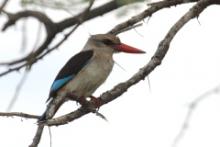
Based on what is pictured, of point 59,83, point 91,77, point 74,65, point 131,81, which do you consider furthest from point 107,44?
point 131,81

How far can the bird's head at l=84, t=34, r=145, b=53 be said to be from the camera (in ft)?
20.4

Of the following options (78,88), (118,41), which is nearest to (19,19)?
(78,88)

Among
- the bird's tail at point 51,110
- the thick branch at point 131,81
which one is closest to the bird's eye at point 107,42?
the bird's tail at point 51,110

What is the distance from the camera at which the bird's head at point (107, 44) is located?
6230 mm

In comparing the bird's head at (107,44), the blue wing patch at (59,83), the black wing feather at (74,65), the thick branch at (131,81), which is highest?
the bird's head at (107,44)

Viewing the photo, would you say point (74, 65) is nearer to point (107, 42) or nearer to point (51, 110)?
point (107, 42)

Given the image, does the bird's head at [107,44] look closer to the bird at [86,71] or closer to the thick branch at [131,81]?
the bird at [86,71]

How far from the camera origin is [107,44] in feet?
20.7

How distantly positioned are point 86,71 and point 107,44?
0.74 meters

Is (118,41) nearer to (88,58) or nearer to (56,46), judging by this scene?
(88,58)

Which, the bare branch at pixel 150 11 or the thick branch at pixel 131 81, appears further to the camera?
the bare branch at pixel 150 11

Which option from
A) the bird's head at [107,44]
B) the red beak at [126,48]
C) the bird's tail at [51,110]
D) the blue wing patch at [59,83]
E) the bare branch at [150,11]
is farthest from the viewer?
the bird's head at [107,44]

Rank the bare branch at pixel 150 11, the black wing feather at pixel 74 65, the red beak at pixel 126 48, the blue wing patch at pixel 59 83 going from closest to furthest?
the bare branch at pixel 150 11 < the blue wing patch at pixel 59 83 < the black wing feather at pixel 74 65 < the red beak at pixel 126 48

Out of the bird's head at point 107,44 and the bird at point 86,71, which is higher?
the bird's head at point 107,44
